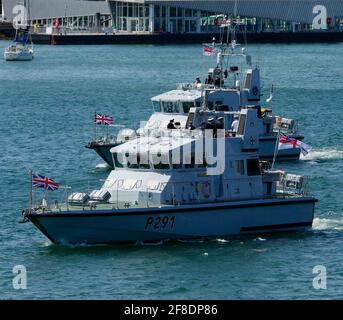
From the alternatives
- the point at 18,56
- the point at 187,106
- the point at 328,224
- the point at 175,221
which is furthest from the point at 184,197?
the point at 18,56

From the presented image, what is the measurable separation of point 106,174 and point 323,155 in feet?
36.6

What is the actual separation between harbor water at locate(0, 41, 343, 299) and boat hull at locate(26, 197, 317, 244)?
311 millimetres

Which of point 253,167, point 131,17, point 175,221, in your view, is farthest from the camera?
point 131,17

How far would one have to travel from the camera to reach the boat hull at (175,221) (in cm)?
4303

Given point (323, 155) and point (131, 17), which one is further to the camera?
point (131, 17)

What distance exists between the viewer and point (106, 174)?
60.8 metres

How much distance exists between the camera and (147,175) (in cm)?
4478

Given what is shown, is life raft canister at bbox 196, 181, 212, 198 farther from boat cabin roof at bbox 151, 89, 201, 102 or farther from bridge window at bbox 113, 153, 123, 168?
boat cabin roof at bbox 151, 89, 201, 102

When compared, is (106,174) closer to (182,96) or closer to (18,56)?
(182,96)

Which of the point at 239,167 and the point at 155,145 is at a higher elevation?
the point at 155,145

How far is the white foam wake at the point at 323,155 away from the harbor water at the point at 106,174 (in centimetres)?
5

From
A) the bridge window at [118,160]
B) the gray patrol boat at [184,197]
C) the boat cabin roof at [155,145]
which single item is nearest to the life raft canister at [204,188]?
the gray patrol boat at [184,197]

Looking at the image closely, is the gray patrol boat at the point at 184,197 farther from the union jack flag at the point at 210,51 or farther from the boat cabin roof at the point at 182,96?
the boat cabin roof at the point at 182,96

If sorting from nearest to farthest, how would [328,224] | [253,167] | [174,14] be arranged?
[253,167]
[328,224]
[174,14]
